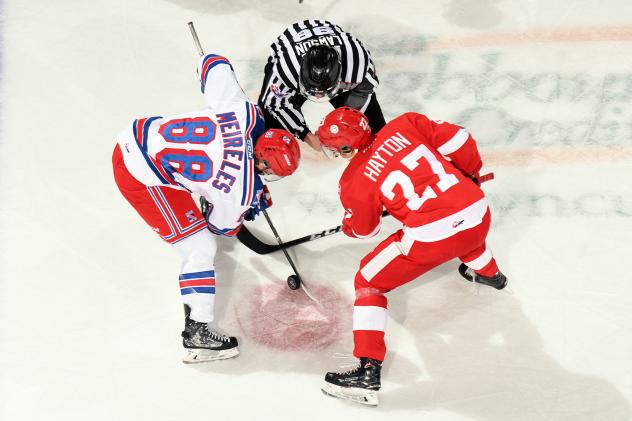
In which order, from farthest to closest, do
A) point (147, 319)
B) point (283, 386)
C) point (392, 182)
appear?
point (147, 319) < point (283, 386) < point (392, 182)

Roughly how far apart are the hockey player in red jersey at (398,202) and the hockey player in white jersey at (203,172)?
0.83ft

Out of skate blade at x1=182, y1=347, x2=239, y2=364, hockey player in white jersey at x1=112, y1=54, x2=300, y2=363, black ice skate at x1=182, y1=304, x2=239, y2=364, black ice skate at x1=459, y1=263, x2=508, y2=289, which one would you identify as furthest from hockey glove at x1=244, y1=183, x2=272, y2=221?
black ice skate at x1=459, y1=263, x2=508, y2=289

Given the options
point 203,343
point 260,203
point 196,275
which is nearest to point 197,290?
point 196,275

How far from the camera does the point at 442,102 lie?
3834 millimetres

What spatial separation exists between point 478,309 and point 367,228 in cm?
77

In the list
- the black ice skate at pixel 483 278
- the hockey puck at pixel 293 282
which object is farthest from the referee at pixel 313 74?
the black ice skate at pixel 483 278

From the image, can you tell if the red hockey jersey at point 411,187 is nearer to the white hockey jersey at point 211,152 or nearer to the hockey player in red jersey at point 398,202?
the hockey player in red jersey at point 398,202

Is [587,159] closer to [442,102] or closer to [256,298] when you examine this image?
[442,102]

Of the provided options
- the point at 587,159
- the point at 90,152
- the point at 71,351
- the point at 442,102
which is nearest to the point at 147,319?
the point at 71,351

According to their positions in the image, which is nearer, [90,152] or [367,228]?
[367,228]

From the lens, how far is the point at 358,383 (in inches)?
112

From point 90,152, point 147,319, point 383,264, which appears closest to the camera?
point 383,264

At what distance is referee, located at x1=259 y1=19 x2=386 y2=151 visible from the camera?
290 cm

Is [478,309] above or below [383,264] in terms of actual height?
below
